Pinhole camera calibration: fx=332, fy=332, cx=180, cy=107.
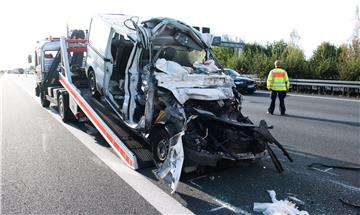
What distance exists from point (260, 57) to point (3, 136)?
21.4m

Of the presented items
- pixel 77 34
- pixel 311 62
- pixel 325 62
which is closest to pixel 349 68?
pixel 325 62

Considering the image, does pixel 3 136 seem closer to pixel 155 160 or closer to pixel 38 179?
pixel 38 179

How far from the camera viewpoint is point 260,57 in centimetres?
2595

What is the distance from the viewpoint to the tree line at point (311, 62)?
20355 millimetres

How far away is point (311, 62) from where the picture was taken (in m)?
23.2

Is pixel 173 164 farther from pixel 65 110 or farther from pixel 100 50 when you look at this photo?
pixel 65 110

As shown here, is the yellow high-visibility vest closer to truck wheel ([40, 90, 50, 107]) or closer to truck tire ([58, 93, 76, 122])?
truck tire ([58, 93, 76, 122])

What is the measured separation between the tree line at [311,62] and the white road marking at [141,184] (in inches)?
623

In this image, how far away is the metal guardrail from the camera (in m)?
17.5

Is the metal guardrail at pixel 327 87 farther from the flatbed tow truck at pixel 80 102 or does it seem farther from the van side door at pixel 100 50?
the van side door at pixel 100 50

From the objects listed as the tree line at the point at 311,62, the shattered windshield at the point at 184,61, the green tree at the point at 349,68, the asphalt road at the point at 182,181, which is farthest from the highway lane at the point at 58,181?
the green tree at the point at 349,68

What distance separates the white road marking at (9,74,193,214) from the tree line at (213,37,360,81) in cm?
1581

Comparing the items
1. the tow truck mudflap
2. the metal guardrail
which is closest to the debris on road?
the tow truck mudflap

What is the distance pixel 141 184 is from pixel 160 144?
0.67 meters
